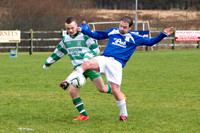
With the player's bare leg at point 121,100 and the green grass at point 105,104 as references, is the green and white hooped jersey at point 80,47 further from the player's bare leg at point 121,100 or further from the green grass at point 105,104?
the green grass at point 105,104

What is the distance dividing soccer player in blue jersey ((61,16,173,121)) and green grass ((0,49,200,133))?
56cm

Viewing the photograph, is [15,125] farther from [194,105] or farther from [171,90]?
[171,90]

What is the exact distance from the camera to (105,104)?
9.55m

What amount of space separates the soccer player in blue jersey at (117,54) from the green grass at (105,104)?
1.82 feet

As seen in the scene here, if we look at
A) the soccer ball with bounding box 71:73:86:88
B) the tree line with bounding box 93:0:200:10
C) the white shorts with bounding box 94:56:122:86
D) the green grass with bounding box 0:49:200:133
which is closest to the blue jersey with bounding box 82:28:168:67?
the white shorts with bounding box 94:56:122:86

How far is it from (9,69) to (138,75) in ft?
19.0

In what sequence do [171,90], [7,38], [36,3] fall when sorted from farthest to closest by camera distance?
[36,3], [7,38], [171,90]

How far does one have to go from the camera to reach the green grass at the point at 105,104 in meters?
7.12

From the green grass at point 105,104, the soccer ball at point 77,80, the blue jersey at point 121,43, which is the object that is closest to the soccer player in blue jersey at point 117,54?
the blue jersey at point 121,43

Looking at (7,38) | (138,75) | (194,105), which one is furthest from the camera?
(7,38)

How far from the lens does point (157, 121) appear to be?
7.49 metres

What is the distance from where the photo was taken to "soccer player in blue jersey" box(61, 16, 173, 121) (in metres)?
7.45

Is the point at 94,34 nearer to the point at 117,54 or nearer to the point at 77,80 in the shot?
the point at 117,54

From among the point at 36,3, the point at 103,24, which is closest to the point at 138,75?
the point at 103,24
